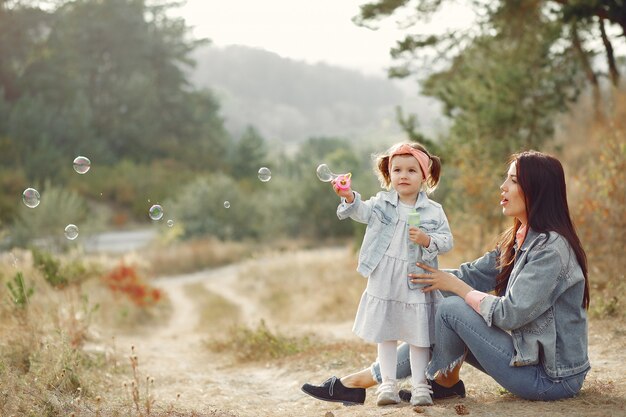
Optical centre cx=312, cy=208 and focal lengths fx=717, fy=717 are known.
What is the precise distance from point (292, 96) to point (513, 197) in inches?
3779

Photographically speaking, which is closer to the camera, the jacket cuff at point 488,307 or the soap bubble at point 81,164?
the jacket cuff at point 488,307

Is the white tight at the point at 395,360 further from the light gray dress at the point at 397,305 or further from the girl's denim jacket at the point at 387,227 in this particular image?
the girl's denim jacket at the point at 387,227

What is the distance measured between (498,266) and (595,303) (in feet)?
11.5

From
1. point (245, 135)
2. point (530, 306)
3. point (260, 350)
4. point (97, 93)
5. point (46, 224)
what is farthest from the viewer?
point (245, 135)

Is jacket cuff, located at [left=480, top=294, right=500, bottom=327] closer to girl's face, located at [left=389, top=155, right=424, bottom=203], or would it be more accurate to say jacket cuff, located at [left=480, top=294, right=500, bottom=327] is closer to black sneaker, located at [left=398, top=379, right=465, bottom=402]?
black sneaker, located at [left=398, top=379, right=465, bottom=402]

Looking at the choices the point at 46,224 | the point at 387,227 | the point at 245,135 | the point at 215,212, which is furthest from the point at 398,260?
the point at 245,135

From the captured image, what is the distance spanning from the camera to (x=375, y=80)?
12038 cm

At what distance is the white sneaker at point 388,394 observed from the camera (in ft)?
12.8

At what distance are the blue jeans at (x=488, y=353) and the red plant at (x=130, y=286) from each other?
1092cm

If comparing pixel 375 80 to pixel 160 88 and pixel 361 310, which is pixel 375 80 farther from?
pixel 361 310

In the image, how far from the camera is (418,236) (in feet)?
12.3

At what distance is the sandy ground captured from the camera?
3697mm

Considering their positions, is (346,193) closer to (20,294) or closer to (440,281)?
(440,281)

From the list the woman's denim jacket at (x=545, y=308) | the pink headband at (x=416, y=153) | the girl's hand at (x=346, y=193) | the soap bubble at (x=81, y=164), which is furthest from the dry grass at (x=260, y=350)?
the pink headband at (x=416, y=153)
